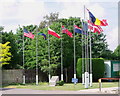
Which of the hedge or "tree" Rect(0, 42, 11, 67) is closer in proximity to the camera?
"tree" Rect(0, 42, 11, 67)

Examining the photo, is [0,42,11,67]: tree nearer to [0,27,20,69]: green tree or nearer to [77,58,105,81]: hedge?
[0,27,20,69]: green tree

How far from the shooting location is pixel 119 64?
51875mm

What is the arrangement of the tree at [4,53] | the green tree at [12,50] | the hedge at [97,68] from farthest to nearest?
1. the green tree at [12,50]
2. the hedge at [97,68]
3. the tree at [4,53]

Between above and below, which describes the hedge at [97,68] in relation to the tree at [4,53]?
below

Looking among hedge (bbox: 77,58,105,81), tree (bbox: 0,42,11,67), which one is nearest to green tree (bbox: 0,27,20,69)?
tree (bbox: 0,42,11,67)

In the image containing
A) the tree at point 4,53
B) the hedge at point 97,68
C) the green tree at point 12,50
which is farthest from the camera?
the green tree at point 12,50

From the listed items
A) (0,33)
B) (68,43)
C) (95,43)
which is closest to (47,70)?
A: (68,43)

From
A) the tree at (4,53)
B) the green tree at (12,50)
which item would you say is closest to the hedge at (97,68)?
the green tree at (12,50)

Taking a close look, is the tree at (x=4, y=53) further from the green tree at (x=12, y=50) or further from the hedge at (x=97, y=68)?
the hedge at (x=97, y=68)

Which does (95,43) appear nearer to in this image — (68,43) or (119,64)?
(119,64)

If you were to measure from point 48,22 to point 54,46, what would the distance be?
2418cm

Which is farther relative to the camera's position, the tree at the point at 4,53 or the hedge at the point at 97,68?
the hedge at the point at 97,68

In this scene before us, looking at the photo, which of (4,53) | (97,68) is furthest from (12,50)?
(97,68)

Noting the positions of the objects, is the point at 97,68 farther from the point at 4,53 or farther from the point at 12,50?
the point at 4,53
